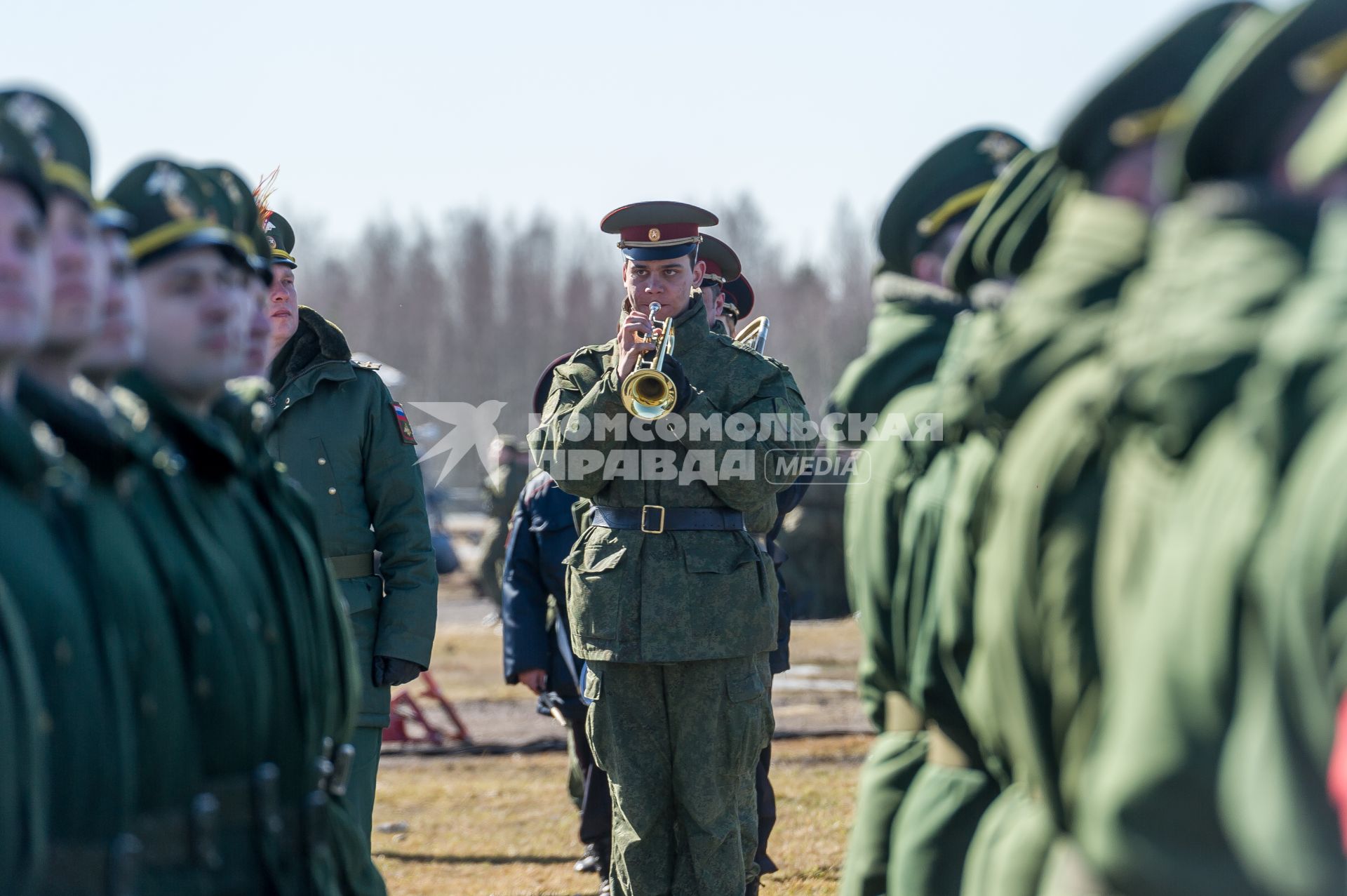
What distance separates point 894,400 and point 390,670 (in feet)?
7.17

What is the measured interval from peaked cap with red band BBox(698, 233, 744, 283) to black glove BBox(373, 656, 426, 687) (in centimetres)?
233

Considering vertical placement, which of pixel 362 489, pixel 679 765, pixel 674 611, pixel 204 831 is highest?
pixel 362 489

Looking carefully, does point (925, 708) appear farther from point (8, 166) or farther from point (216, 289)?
point (8, 166)

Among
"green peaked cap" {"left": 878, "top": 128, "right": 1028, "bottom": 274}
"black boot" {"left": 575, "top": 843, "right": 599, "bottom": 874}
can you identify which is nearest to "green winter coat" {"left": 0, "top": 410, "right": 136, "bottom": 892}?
"green peaked cap" {"left": 878, "top": 128, "right": 1028, "bottom": 274}

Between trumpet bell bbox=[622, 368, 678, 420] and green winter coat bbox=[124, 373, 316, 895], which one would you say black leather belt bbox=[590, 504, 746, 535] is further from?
green winter coat bbox=[124, 373, 316, 895]

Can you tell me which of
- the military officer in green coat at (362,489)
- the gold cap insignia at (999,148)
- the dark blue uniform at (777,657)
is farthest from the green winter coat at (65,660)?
the dark blue uniform at (777,657)

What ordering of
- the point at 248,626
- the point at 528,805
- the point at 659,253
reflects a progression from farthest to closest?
the point at 528,805
the point at 659,253
the point at 248,626

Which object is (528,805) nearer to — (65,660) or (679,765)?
(679,765)

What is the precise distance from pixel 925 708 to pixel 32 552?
6.97ft

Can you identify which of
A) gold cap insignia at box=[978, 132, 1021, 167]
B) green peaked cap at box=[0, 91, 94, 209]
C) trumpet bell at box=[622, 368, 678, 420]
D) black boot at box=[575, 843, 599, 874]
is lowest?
black boot at box=[575, 843, 599, 874]

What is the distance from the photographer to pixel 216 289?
3.04m

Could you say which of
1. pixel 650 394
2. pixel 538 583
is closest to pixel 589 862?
pixel 538 583

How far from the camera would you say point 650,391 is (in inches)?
219

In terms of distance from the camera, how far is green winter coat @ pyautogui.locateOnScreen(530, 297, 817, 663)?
5.49m
